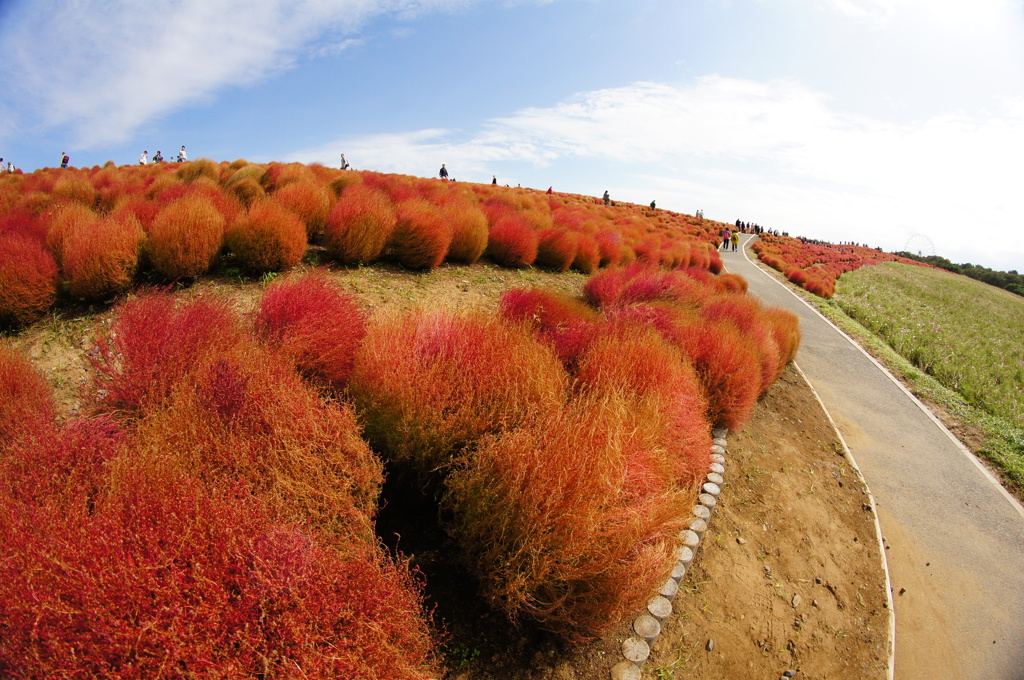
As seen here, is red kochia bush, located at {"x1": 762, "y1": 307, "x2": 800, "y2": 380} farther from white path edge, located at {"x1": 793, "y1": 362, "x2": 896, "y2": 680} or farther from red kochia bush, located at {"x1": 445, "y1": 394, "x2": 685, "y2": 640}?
red kochia bush, located at {"x1": 445, "y1": 394, "x2": 685, "y2": 640}

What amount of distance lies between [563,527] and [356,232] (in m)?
6.24

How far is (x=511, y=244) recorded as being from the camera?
33.7ft

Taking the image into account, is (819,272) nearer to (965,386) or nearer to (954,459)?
(965,386)

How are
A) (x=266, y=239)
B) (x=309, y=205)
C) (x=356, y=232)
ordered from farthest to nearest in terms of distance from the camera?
(x=309, y=205), (x=356, y=232), (x=266, y=239)

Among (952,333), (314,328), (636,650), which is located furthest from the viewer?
(952,333)

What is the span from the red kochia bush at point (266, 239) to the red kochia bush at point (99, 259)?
46.6 inches

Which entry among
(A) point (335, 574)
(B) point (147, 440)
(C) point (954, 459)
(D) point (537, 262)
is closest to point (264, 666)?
(A) point (335, 574)

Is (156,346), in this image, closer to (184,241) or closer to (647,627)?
(184,241)

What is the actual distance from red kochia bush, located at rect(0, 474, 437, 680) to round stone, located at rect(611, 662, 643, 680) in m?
1.38

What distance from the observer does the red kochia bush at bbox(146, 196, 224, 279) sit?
6.02 m

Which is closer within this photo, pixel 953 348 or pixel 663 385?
pixel 663 385

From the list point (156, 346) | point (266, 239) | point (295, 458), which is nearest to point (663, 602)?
point (295, 458)

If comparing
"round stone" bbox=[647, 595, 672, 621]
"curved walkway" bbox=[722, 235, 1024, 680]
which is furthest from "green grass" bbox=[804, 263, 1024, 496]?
"round stone" bbox=[647, 595, 672, 621]

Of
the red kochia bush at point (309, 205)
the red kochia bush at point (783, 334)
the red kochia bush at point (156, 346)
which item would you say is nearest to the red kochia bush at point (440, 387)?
the red kochia bush at point (156, 346)
